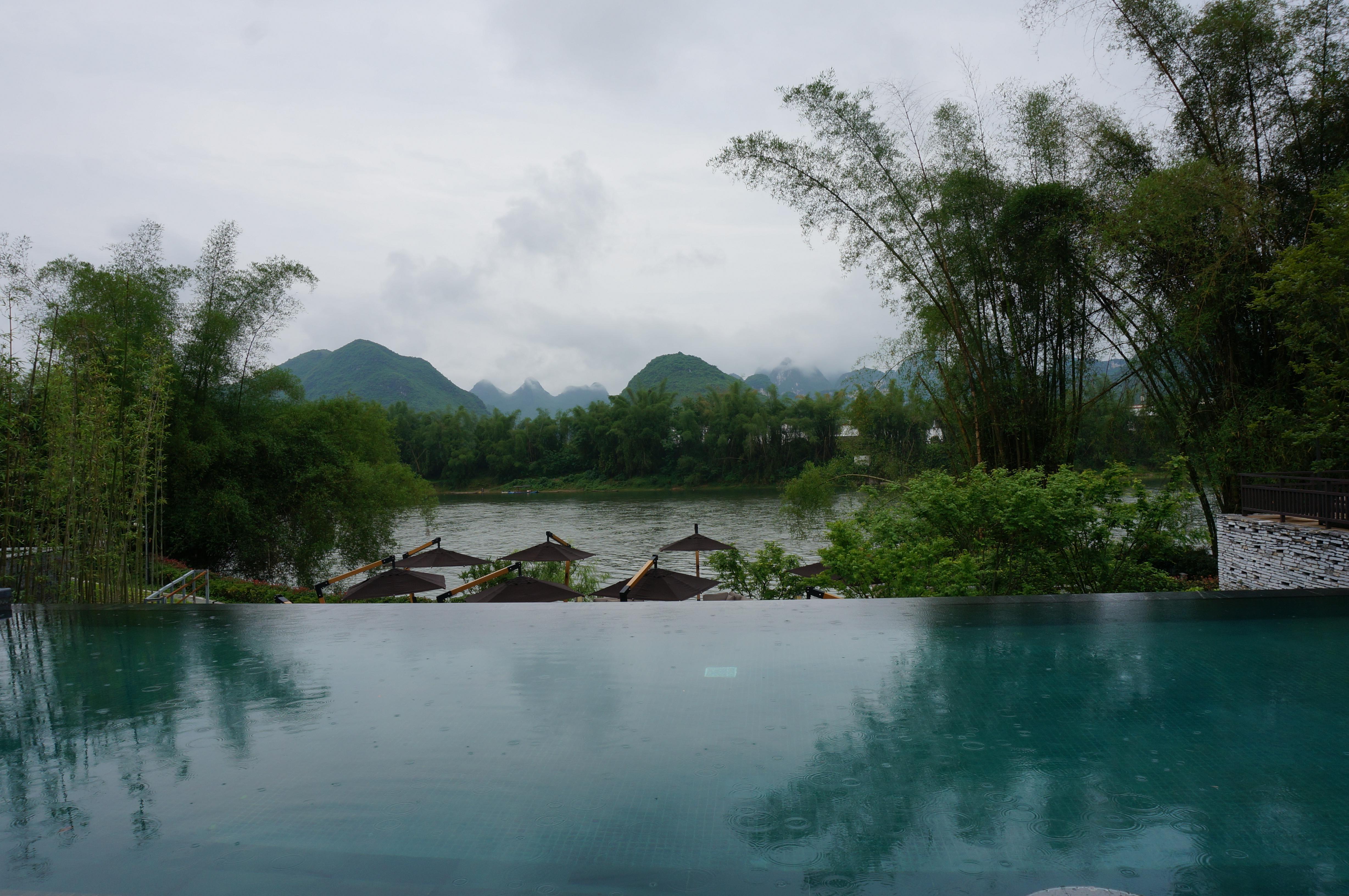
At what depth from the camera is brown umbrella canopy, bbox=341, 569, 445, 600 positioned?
743 centimetres

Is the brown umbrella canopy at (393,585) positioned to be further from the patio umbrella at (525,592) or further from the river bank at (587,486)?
the river bank at (587,486)

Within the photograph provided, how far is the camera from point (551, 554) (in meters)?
9.13

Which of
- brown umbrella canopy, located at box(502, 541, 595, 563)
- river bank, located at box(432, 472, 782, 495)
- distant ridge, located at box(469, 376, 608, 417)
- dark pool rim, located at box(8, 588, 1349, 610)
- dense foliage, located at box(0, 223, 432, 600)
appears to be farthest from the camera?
distant ridge, located at box(469, 376, 608, 417)

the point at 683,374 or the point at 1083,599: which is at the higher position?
the point at 683,374

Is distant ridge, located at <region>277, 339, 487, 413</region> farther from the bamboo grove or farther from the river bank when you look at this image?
the bamboo grove

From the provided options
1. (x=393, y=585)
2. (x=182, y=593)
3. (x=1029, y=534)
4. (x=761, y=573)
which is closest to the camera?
(x=1029, y=534)

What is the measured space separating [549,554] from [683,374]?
56.2 metres

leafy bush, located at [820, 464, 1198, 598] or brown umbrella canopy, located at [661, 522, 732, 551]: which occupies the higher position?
leafy bush, located at [820, 464, 1198, 598]

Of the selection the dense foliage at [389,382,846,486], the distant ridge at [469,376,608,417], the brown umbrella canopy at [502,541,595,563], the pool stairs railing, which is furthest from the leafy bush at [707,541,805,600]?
the distant ridge at [469,376,608,417]

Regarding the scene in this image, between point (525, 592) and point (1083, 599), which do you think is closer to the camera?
point (1083, 599)

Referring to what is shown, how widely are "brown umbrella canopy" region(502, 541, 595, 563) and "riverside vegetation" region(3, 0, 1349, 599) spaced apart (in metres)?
2.63

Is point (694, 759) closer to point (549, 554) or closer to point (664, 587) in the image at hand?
point (664, 587)

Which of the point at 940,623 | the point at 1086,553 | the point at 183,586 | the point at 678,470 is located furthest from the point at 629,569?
the point at 678,470

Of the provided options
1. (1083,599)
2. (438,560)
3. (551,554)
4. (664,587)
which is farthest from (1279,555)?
(438,560)
